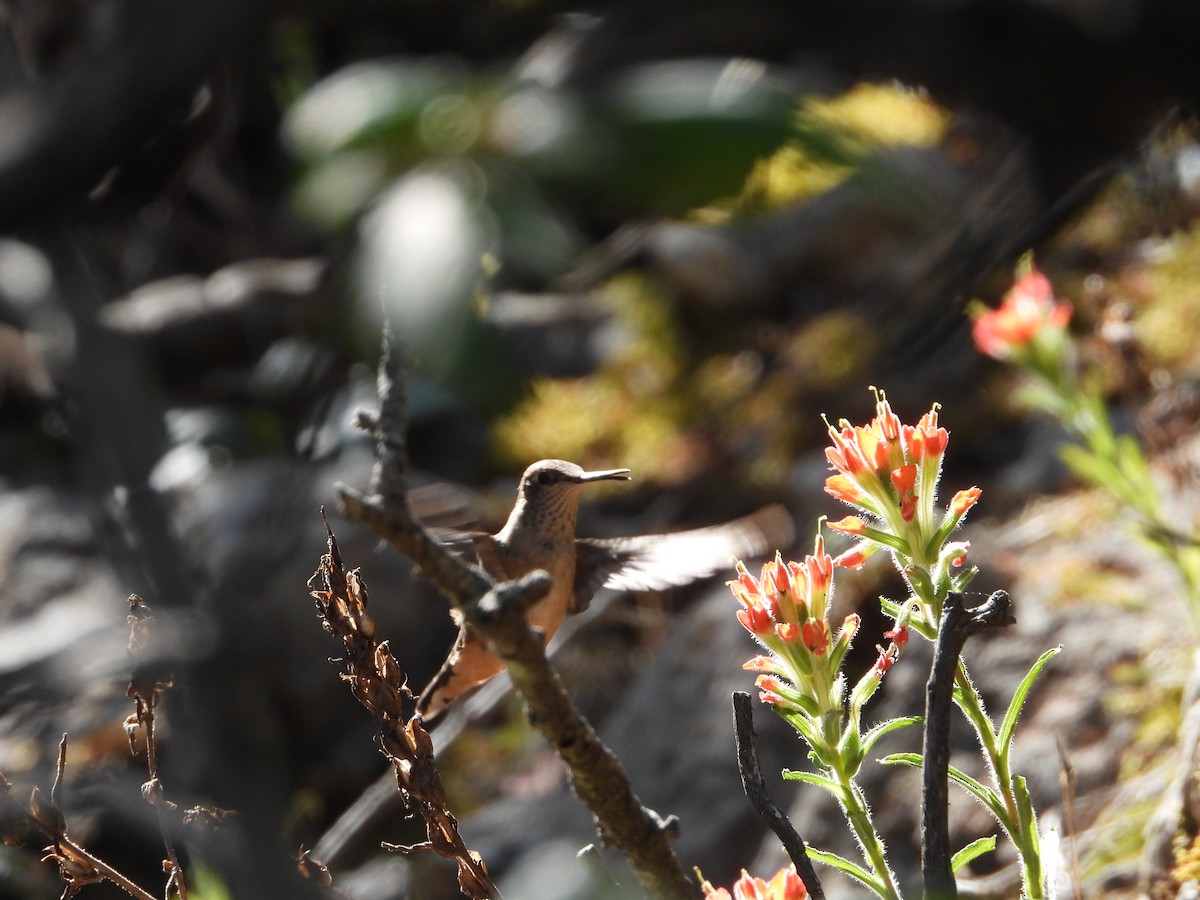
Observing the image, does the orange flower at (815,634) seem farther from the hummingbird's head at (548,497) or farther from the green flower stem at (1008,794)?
the hummingbird's head at (548,497)

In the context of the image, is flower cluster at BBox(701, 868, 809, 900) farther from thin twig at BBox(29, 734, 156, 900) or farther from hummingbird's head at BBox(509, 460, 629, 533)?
hummingbird's head at BBox(509, 460, 629, 533)

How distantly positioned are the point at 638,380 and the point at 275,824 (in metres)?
3.52

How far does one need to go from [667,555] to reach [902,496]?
1.79 ft

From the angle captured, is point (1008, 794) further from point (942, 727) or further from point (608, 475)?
point (608, 475)

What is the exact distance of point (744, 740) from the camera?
876mm

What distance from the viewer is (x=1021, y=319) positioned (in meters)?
1.63

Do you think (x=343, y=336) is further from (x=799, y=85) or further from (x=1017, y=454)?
(x=1017, y=454)

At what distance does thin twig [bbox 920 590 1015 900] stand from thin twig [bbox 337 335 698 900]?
0.63 feet

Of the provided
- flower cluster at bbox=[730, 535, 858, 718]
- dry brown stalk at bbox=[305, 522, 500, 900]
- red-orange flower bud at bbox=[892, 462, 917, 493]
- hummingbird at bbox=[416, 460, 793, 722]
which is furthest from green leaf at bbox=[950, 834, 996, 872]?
hummingbird at bbox=[416, 460, 793, 722]

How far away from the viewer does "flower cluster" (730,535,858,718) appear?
0.85m

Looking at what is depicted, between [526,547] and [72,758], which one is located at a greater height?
[526,547]

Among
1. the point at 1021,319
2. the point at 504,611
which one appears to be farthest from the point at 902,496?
the point at 1021,319

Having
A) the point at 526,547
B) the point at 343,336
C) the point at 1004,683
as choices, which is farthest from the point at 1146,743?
the point at 343,336

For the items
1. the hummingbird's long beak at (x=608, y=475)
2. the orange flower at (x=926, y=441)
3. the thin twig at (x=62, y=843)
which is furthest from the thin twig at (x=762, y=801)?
the thin twig at (x=62, y=843)
